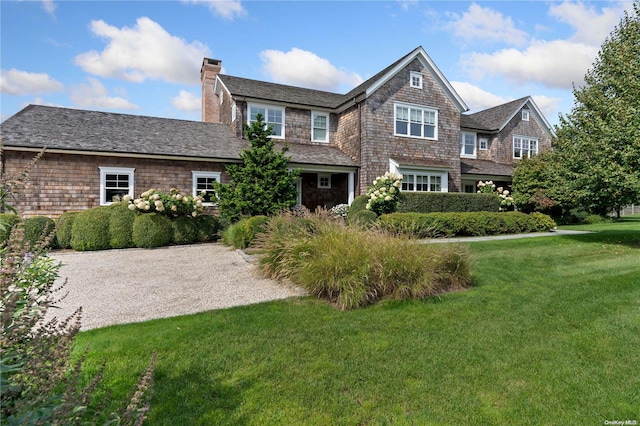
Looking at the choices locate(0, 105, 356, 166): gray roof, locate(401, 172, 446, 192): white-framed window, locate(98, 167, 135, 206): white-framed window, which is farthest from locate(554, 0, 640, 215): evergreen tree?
locate(98, 167, 135, 206): white-framed window

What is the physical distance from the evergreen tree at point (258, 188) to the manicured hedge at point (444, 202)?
566 cm

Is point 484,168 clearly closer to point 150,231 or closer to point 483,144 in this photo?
point 483,144

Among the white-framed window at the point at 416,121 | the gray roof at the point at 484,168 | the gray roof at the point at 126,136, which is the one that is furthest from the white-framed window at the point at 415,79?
the gray roof at the point at 484,168

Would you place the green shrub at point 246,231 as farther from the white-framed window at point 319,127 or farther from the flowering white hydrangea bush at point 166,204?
the white-framed window at point 319,127

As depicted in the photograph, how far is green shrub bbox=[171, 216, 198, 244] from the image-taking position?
1234 centimetres

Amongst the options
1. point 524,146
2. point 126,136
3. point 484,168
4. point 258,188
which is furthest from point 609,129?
point 126,136

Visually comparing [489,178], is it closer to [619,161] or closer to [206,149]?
[619,161]

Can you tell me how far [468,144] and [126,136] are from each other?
21788mm

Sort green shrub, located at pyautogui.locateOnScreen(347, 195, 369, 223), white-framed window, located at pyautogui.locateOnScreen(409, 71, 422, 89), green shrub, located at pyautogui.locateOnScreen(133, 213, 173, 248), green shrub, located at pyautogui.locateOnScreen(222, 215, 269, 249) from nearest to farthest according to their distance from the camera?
green shrub, located at pyautogui.locateOnScreen(222, 215, 269, 249) < green shrub, located at pyautogui.locateOnScreen(133, 213, 173, 248) < green shrub, located at pyautogui.locateOnScreen(347, 195, 369, 223) < white-framed window, located at pyautogui.locateOnScreen(409, 71, 422, 89)

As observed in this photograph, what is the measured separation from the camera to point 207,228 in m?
13.2

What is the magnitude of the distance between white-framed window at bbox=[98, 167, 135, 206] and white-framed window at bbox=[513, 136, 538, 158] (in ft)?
84.7

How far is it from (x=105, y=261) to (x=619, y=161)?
51.3 ft

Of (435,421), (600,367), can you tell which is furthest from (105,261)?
(600,367)

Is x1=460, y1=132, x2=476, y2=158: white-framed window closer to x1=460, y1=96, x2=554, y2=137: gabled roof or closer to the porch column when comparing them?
x1=460, y1=96, x2=554, y2=137: gabled roof
